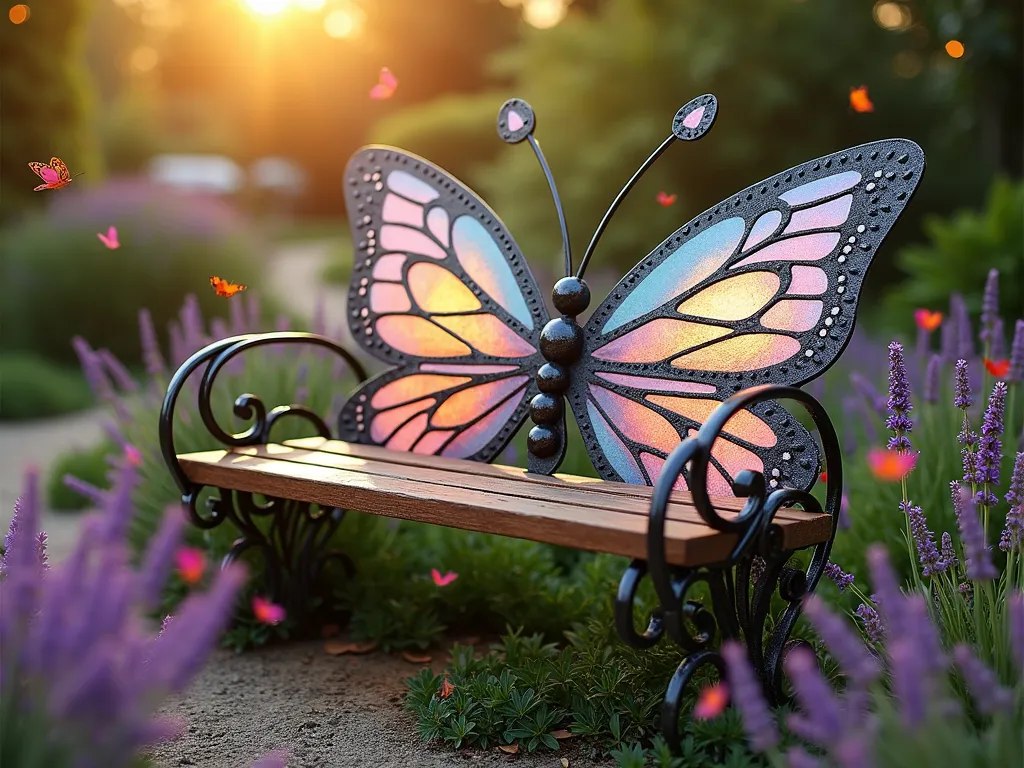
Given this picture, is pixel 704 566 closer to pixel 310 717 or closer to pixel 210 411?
pixel 310 717

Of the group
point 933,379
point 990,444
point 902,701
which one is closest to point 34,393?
point 933,379

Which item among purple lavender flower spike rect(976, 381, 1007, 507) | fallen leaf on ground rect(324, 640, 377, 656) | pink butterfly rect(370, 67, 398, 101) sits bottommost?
fallen leaf on ground rect(324, 640, 377, 656)

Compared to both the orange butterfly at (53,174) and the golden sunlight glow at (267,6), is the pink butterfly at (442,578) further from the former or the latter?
the golden sunlight glow at (267,6)

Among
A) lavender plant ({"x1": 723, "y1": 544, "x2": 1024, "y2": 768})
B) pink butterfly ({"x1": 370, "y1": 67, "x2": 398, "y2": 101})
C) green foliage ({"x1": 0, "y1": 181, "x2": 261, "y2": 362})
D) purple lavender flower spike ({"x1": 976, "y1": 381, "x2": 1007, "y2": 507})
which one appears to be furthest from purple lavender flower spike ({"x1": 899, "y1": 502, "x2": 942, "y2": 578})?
green foliage ({"x1": 0, "y1": 181, "x2": 261, "y2": 362})

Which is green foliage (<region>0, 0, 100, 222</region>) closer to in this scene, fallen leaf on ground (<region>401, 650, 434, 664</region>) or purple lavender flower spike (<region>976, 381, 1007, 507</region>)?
fallen leaf on ground (<region>401, 650, 434, 664</region>)

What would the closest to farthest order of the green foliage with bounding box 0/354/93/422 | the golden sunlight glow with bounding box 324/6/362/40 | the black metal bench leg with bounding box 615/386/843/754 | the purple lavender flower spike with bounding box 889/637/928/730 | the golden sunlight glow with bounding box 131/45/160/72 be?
1. the purple lavender flower spike with bounding box 889/637/928/730
2. the black metal bench leg with bounding box 615/386/843/754
3. the green foliage with bounding box 0/354/93/422
4. the golden sunlight glow with bounding box 324/6/362/40
5. the golden sunlight glow with bounding box 131/45/160/72

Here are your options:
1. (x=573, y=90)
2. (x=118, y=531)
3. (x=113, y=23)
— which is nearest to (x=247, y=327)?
(x=118, y=531)

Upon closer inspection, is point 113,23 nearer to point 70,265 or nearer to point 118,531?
point 70,265
